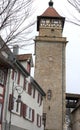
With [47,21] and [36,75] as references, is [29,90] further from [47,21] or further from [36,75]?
[47,21]

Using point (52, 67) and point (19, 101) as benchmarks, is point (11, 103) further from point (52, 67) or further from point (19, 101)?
point (52, 67)

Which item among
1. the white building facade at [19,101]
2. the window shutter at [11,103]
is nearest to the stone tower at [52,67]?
the white building facade at [19,101]

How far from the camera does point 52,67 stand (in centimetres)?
5506

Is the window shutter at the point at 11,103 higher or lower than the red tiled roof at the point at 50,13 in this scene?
lower

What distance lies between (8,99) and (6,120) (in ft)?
5.26

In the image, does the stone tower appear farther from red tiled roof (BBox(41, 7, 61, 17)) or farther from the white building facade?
the white building facade

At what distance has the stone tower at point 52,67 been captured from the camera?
2036 inches

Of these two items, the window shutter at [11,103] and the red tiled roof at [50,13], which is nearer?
the window shutter at [11,103]

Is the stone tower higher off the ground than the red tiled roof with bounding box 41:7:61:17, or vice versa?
the red tiled roof with bounding box 41:7:61:17

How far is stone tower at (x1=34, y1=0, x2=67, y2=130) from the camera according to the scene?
5172 cm

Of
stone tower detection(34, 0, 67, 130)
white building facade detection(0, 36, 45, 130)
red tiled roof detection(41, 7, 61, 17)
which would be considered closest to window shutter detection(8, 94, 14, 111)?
white building facade detection(0, 36, 45, 130)

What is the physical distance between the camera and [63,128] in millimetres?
51031

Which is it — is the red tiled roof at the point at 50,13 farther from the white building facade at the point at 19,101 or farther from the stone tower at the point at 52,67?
the white building facade at the point at 19,101

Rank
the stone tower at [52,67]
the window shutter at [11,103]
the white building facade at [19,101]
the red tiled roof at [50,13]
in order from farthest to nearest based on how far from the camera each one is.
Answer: the red tiled roof at [50,13] → the stone tower at [52,67] → the window shutter at [11,103] → the white building facade at [19,101]
